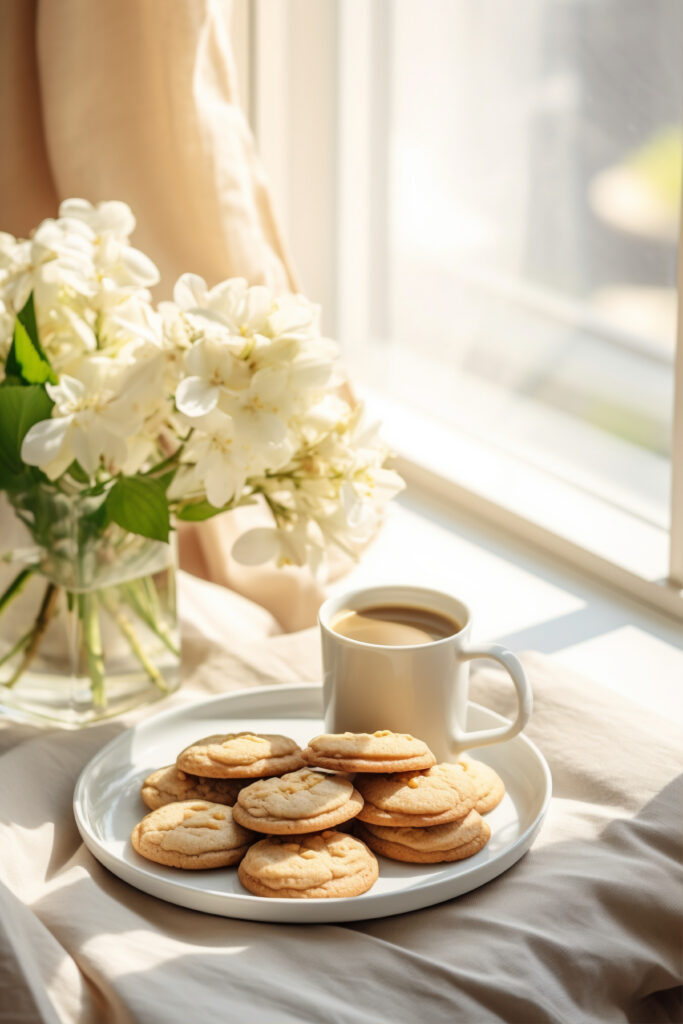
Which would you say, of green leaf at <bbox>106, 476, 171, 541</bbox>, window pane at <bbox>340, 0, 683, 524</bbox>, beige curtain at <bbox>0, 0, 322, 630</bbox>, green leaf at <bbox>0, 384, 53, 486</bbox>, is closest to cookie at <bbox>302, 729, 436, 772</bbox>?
green leaf at <bbox>106, 476, 171, 541</bbox>

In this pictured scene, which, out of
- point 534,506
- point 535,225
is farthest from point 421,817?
point 535,225

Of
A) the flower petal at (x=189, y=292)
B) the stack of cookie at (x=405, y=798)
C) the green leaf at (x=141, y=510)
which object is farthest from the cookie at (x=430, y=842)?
the flower petal at (x=189, y=292)

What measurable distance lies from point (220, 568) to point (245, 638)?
144 mm

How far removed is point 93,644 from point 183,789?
0.73 ft

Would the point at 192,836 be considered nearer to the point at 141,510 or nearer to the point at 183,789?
the point at 183,789

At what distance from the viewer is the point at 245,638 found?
1166 mm

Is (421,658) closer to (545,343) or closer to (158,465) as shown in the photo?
(158,465)

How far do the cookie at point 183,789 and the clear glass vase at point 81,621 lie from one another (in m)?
0.19

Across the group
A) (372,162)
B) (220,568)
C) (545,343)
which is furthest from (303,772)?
(372,162)

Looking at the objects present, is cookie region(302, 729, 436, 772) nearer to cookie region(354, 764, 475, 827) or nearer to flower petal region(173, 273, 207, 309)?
cookie region(354, 764, 475, 827)

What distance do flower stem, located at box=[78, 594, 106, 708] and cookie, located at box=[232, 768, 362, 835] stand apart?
0.28m

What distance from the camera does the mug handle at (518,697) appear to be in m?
0.81

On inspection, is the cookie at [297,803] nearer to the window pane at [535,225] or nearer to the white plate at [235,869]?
the white plate at [235,869]

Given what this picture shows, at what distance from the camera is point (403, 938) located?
0.71m
